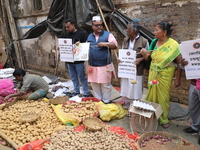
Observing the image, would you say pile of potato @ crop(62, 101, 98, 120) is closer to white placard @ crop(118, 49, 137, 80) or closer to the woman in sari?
white placard @ crop(118, 49, 137, 80)

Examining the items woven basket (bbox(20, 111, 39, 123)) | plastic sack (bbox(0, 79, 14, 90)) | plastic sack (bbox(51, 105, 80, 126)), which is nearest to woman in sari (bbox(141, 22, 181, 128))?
plastic sack (bbox(51, 105, 80, 126))

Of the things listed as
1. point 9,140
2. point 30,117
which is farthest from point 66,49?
point 9,140

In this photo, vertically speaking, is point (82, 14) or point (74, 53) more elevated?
point (82, 14)

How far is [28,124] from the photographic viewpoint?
3264mm

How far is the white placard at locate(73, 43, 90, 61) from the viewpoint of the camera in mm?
3795

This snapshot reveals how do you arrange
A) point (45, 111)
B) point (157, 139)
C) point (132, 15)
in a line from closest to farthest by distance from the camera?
point (157, 139) → point (45, 111) → point (132, 15)

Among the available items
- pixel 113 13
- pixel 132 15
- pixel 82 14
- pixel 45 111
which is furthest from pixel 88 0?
pixel 45 111

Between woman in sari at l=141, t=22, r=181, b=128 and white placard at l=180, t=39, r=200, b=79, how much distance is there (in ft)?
0.91

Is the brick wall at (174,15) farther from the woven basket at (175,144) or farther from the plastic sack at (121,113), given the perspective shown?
the woven basket at (175,144)

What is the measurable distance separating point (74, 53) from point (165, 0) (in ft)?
8.06

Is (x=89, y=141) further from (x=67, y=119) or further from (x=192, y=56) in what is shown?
(x=192, y=56)

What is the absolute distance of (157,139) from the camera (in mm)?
2623

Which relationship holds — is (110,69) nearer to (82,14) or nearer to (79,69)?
(79,69)

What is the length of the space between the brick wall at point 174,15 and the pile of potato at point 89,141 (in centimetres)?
223
